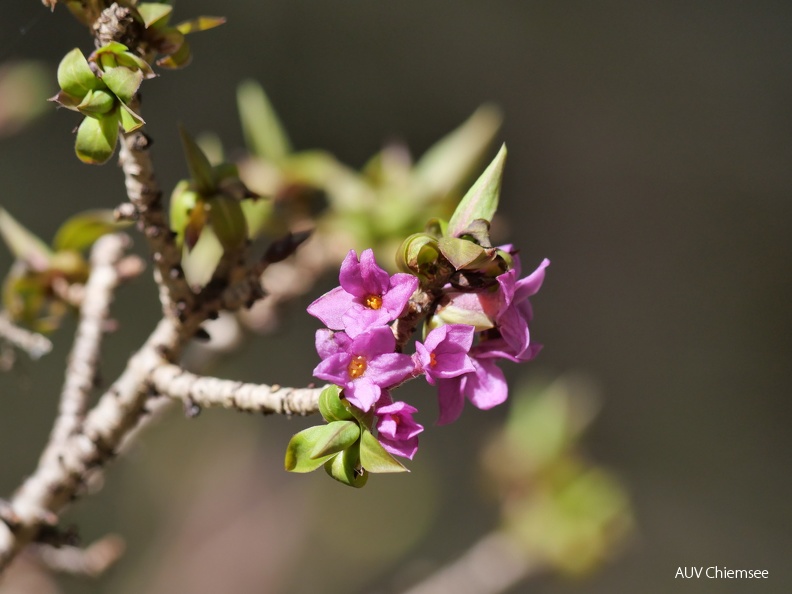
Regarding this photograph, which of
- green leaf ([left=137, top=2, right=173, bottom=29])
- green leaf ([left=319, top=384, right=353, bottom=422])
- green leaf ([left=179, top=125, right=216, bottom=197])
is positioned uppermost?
green leaf ([left=137, top=2, right=173, bottom=29])

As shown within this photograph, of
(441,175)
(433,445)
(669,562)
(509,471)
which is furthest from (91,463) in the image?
(669,562)

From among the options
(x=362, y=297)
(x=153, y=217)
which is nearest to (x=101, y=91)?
(x=153, y=217)

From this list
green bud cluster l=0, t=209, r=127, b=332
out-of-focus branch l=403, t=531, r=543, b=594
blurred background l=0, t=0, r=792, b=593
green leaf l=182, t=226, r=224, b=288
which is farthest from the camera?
blurred background l=0, t=0, r=792, b=593

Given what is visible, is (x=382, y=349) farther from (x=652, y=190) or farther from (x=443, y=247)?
(x=652, y=190)

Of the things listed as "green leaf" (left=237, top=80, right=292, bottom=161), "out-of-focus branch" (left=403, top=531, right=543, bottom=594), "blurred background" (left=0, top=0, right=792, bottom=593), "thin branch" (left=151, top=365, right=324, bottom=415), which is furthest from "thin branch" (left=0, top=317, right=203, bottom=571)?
"blurred background" (left=0, top=0, right=792, bottom=593)

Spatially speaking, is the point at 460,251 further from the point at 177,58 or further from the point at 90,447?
the point at 90,447

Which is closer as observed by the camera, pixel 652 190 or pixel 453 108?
pixel 453 108

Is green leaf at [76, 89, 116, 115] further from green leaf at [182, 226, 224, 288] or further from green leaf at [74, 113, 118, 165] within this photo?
green leaf at [182, 226, 224, 288]
